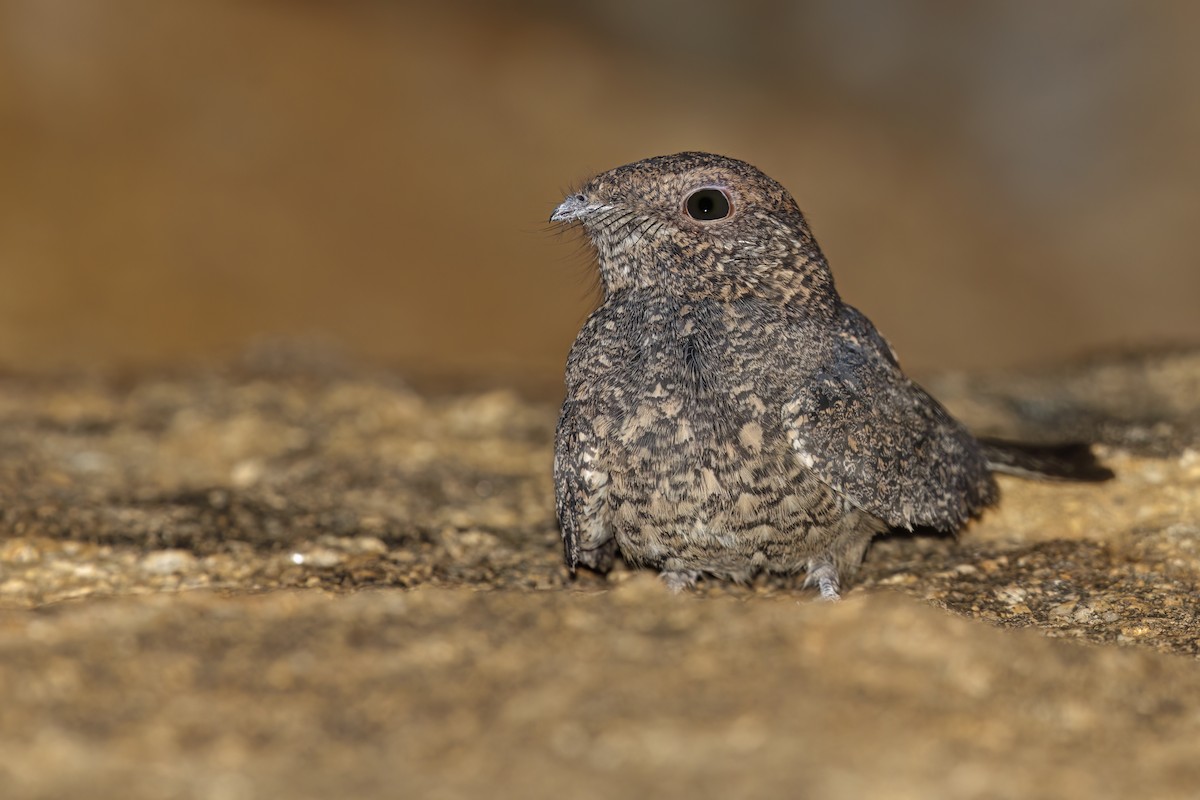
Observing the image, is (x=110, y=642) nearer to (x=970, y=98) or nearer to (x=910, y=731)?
(x=910, y=731)

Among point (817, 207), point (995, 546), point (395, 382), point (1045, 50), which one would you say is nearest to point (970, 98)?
point (1045, 50)

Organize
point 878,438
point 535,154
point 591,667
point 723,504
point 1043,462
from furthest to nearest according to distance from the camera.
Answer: point 535,154, point 1043,462, point 878,438, point 723,504, point 591,667

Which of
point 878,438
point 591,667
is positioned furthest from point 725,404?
point 591,667

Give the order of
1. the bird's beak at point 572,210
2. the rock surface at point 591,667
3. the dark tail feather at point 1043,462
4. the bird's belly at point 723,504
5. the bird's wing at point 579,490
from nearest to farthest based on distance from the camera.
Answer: the rock surface at point 591,667 < the bird's belly at point 723,504 < the bird's wing at point 579,490 < the bird's beak at point 572,210 < the dark tail feather at point 1043,462

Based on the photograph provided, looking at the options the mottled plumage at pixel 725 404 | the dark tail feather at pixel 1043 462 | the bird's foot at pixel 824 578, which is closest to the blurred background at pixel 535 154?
the dark tail feather at pixel 1043 462

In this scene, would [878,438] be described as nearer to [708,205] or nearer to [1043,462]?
[708,205]

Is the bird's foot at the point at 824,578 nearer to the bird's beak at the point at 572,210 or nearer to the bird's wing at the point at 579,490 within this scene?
the bird's wing at the point at 579,490

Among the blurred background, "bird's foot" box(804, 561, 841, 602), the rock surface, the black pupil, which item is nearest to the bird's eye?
the black pupil
